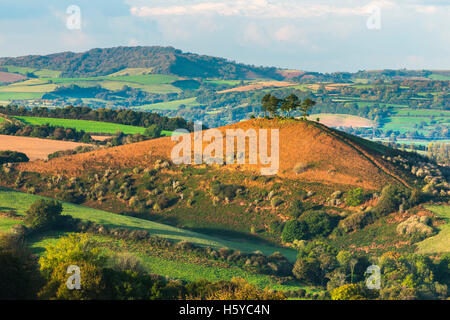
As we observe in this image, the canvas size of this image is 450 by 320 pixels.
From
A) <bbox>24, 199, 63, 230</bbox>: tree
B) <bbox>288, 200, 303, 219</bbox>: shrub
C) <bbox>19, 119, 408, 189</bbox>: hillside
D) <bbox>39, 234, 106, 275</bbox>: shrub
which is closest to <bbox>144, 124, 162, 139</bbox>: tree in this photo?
<bbox>19, 119, 408, 189</bbox>: hillside

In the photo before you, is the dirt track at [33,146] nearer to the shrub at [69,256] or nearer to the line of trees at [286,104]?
the line of trees at [286,104]

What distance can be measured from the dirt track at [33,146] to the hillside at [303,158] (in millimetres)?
18829

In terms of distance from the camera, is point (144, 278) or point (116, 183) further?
point (116, 183)

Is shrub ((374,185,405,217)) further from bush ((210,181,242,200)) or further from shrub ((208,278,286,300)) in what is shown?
shrub ((208,278,286,300))

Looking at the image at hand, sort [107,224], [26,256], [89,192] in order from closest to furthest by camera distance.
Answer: [26,256]
[107,224]
[89,192]

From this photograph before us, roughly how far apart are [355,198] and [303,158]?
13.4 m

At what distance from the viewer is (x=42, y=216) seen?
64.4 meters

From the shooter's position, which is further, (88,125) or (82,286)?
(88,125)

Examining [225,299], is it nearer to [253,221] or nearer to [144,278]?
[144,278]

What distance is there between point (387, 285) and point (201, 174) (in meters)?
47.4

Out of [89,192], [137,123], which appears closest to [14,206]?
[89,192]

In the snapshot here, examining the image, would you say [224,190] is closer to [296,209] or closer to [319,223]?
[296,209]

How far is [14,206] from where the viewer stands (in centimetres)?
7281

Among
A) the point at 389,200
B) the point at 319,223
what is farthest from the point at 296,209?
the point at 389,200
